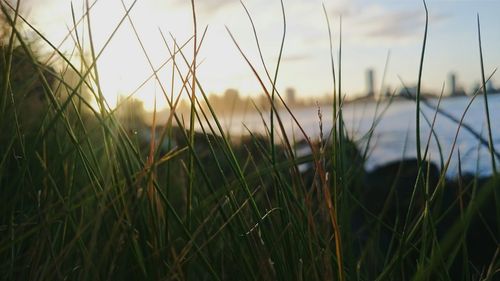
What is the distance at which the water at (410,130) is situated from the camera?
114 cm

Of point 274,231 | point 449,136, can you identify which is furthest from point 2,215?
point 449,136

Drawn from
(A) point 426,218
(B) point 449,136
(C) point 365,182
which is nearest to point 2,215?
(A) point 426,218

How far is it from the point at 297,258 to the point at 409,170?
1.62 meters

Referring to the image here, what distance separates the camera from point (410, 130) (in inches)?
68.4

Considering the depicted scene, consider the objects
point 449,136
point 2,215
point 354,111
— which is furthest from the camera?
point 449,136

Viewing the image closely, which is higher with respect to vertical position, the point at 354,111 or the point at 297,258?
the point at 354,111

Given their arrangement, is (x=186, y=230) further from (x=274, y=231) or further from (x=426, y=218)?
(x=426, y=218)

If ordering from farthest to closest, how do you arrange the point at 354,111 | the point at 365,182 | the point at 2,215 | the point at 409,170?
the point at 365,182 → the point at 409,170 → the point at 354,111 → the point at 2,215

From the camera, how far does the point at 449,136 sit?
1.84 metres

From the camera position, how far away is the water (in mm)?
1143

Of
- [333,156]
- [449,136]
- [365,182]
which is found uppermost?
[333,156]

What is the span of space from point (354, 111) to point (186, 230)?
80 cm

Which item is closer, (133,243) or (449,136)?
(133,243)

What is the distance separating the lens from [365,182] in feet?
8.09
